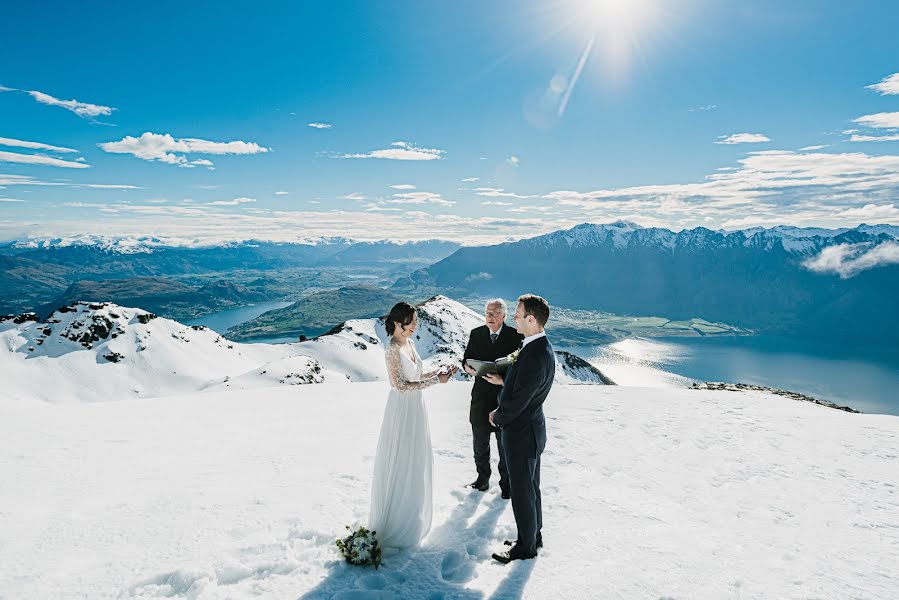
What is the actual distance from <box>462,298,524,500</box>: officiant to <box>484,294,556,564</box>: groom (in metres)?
1.99

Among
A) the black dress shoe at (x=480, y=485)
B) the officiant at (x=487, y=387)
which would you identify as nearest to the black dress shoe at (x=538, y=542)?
the officiant at (x=487, y=387)

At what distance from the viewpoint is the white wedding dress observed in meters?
6.22

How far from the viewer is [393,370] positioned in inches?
245

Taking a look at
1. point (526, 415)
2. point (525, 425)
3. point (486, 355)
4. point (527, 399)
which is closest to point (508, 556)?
point (525, 425)

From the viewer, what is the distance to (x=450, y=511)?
753 centimetres

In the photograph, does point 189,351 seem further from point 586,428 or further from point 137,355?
point 586,428

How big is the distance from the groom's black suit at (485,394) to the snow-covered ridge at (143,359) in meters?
52.7

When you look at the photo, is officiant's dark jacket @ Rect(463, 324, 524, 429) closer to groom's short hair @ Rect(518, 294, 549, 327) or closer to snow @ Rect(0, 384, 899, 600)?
snow @ Rect(0, 384, 899, 600)

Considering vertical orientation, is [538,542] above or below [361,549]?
below

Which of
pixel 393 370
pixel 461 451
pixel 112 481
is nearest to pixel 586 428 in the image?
pixel 461 451

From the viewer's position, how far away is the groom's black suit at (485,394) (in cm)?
822

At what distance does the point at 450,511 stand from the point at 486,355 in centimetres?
275

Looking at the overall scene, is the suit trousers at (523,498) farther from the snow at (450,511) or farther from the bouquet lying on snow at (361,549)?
the bouquet lying on snow at (361,549)

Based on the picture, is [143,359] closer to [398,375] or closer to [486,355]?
[486,355]
